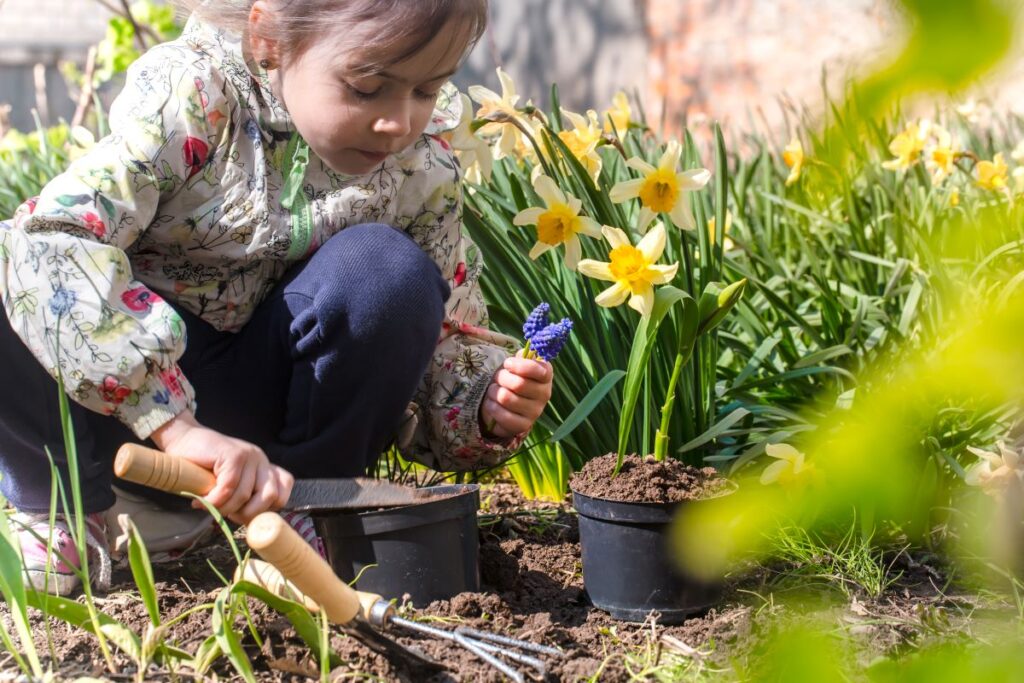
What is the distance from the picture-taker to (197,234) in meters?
1.59

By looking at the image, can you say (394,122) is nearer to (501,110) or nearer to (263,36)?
(263,36)

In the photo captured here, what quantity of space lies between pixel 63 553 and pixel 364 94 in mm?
760

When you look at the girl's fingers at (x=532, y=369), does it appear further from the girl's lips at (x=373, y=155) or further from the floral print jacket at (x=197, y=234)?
the girl's lips at (x=373, y=155)

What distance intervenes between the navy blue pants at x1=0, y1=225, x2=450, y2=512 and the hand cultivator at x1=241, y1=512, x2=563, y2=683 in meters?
0.37

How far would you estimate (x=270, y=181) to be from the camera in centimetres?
163

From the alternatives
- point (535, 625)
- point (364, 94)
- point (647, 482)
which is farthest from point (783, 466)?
point (364, 94)

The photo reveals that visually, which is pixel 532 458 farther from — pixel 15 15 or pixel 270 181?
pixel 15 15

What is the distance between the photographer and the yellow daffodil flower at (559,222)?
164 cm

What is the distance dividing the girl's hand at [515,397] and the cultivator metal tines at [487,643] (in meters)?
0.44

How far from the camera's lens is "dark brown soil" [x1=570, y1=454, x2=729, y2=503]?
1458 millimetres

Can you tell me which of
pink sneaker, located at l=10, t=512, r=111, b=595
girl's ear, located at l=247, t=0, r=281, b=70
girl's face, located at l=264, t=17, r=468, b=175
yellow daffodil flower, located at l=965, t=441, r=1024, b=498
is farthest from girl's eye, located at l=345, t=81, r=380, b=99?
yellow daffodil flower, located at l=965, t=441, r=1024, b=498

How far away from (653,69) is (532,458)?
4764mm

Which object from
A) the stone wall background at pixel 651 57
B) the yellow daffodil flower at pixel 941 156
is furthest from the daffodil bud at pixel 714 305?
the stone wall background at pixel 651 57

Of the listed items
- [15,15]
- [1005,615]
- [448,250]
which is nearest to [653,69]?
[448,250]
